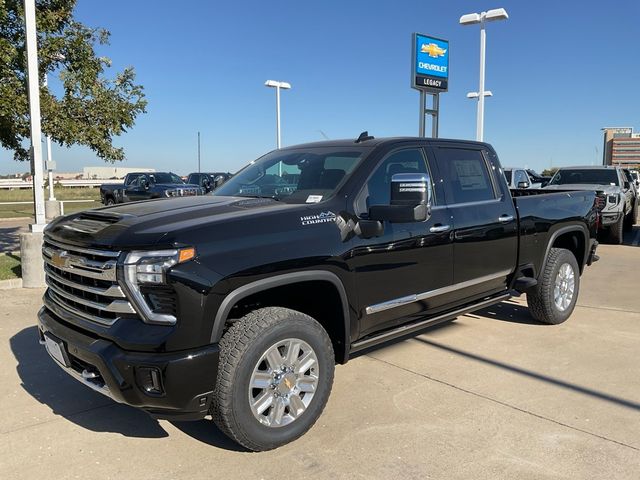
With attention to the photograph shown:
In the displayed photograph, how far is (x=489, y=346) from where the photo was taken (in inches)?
209

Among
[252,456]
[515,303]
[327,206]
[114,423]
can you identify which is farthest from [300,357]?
[515,303]

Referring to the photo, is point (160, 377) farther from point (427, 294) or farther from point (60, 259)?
point (427, 294)

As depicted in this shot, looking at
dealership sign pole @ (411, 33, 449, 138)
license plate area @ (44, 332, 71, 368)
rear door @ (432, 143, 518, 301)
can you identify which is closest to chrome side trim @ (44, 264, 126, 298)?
license plate area @ (44, 332, 71, 368)

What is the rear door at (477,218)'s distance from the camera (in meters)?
4.59

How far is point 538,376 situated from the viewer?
4508mm

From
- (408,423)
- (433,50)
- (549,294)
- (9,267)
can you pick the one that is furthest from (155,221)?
(433,50)

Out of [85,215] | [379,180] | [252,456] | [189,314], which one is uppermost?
[379,180]

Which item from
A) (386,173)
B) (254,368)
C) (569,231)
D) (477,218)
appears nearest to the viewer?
(254,368)

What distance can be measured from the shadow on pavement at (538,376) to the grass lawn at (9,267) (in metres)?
6.16

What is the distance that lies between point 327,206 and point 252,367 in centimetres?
117

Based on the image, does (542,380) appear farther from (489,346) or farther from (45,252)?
(45,252)

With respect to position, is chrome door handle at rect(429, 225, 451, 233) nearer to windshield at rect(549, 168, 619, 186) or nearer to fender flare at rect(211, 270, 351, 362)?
fender flare at rect(211, 270, 351, 362)

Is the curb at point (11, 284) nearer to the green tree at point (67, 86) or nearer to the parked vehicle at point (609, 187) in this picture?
the green tree at point (67, 86)

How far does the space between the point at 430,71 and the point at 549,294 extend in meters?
9.74
